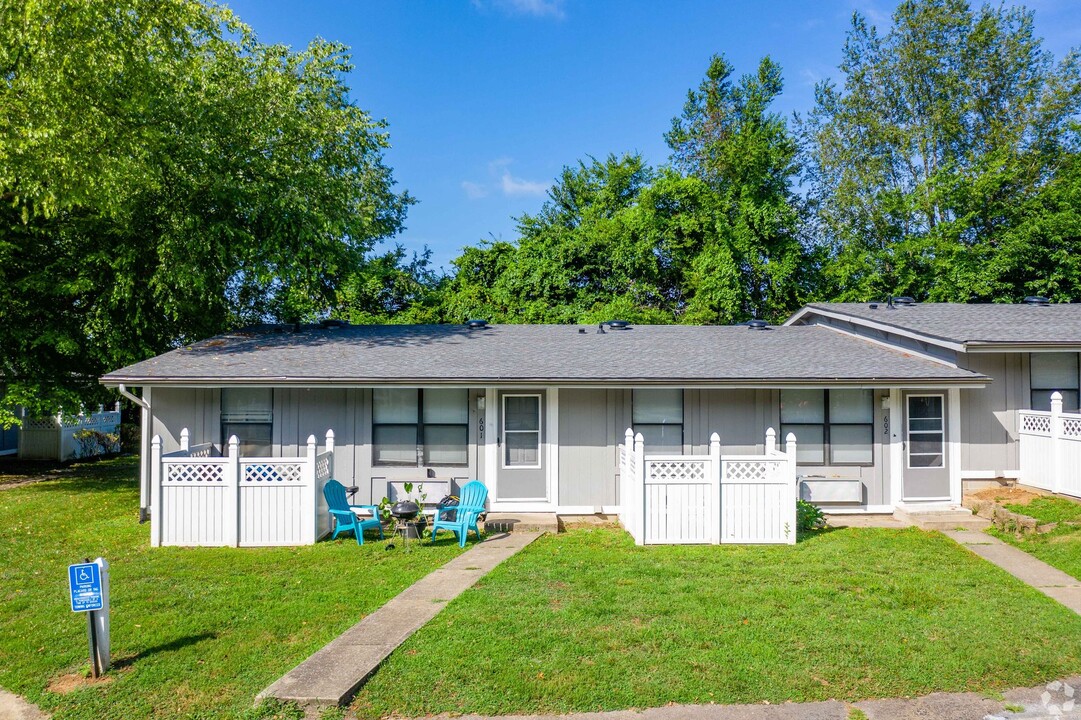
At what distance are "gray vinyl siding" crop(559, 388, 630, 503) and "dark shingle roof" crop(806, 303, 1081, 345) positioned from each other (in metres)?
5.85

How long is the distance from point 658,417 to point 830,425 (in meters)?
2.96

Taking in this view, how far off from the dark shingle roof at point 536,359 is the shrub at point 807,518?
6.63 feet

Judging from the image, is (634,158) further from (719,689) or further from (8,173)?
(719,689)

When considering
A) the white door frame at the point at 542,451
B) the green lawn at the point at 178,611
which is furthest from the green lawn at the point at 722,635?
the white door frame at the point at 542,451

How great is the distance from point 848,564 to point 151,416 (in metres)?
10.9

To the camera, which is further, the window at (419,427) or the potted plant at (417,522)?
the window at (419,427)

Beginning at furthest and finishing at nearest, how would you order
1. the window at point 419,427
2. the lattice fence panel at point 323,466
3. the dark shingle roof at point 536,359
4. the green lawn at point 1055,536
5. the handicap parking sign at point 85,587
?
the window at point 419,427
the dark shingle roof at point 536,359
the lattice fence panel at point 323,466
the green lawn at point 1055,536
the handicap parking sign at point 85,587

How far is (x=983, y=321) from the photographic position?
13.6 metres

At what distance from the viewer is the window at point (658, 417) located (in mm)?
11586

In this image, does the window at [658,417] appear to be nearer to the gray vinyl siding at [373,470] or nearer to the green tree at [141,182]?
the gray vinyl siding at [373,470]

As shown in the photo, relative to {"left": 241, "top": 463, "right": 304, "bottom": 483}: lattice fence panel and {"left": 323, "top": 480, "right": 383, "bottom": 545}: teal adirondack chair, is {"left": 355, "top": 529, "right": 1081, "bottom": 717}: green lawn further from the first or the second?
{"left": 241, "top": 463, "right": 304, "bottom": 483}: lattice fence panel

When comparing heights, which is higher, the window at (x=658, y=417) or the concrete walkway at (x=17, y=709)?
the window at (x=658, y=417)

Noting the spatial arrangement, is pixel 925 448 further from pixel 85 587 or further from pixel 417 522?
pixel 85 587

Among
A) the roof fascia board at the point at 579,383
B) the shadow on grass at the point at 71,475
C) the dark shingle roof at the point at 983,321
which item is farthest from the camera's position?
the shadow on grass at the point at 71,475
